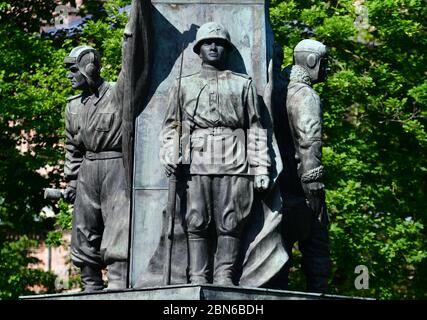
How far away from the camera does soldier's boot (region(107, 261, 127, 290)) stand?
1869 centimetres

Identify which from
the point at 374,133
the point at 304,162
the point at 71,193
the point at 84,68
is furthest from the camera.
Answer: the point at 374,133

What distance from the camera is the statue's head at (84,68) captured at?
19.9 m

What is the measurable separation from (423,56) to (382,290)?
489 cm

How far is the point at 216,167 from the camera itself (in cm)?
1808

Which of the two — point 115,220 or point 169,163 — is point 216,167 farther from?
point 115,220

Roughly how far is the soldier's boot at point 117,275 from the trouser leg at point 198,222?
3.12ft

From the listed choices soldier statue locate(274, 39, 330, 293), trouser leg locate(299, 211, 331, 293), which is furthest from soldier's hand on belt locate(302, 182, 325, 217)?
trouser leg locate(299, 211, 331, 293)

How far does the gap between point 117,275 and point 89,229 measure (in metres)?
0.86

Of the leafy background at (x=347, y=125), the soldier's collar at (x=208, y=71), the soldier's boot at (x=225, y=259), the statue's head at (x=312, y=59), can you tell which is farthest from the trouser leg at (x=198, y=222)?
the leafy background at (x=347, y=125)

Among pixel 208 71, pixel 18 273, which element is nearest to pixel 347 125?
pixel 18 273

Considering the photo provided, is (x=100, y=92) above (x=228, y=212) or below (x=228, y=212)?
above

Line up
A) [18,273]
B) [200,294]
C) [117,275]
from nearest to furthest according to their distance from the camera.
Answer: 1. [200,294]
2. [117,275]
3. [18,273]

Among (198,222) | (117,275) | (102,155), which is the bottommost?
(117,275)
